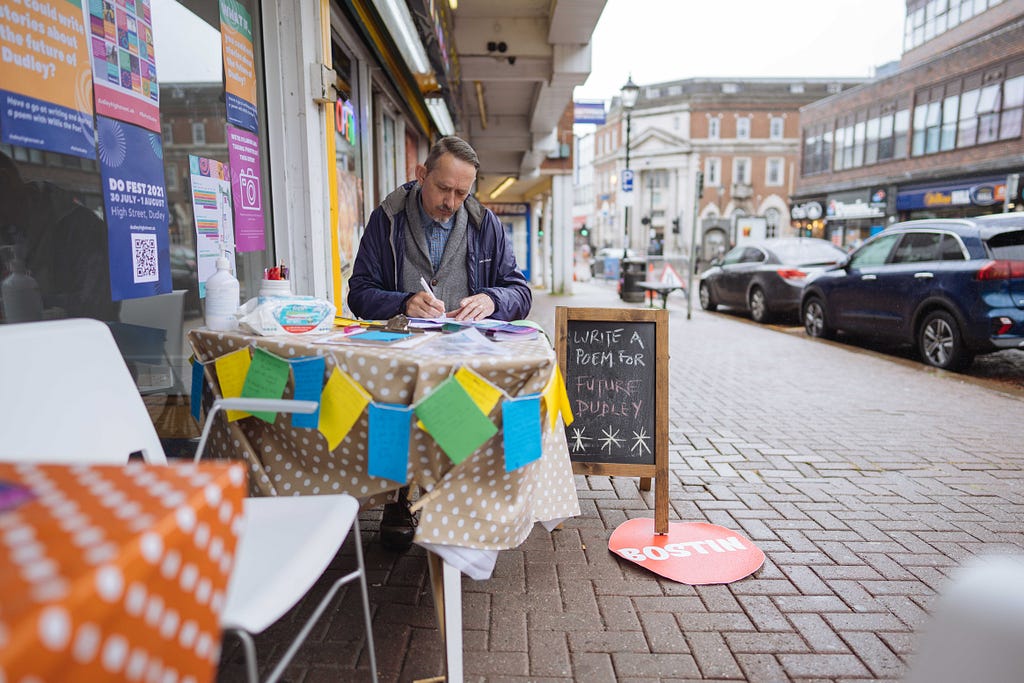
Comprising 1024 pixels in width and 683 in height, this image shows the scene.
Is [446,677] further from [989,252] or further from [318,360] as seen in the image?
[989,252]

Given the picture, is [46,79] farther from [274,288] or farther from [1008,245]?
[1008,245]

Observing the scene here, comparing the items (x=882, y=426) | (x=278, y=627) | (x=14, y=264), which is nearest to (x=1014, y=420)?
(x=882, y=426)

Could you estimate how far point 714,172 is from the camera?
5559 cm

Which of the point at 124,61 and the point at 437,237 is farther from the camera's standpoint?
the point at 437,237

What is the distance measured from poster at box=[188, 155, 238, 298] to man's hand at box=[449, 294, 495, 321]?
4.09 ft

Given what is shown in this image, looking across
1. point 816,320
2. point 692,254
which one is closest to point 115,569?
point 816,320

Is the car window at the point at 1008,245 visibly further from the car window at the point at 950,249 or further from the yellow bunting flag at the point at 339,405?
the yellow bunting flag at the point at 339,405

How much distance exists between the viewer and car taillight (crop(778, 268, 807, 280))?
11242 mm

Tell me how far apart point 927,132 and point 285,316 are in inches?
1244

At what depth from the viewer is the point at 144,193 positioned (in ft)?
8.81

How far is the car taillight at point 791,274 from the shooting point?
36.9 feet

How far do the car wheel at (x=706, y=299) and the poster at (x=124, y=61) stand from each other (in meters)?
13.0

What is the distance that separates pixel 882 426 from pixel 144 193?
17.8 feet

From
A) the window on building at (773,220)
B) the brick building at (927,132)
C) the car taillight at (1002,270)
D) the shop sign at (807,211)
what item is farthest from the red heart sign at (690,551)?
the window on building at (773,220)
